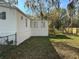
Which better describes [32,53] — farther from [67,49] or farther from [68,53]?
[67,49]

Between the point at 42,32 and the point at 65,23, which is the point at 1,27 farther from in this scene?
the point at 65,23

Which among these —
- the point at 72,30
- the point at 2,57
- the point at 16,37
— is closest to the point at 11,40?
the point at 16,37

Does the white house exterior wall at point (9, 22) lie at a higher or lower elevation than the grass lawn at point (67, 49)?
higher

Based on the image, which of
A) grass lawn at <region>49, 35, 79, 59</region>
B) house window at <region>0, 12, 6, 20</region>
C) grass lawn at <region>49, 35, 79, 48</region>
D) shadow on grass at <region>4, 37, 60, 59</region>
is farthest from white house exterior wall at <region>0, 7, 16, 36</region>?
grass lawn at <region>49, 35, 79, 48</region>

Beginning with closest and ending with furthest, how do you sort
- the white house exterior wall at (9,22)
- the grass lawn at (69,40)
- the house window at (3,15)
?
the house window at (3,15), the white house exterior wall at (9,22), the grass lawn at (69,40)

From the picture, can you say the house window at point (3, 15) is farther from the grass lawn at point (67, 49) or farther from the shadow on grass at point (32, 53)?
the grass lawn at point (67, 49)

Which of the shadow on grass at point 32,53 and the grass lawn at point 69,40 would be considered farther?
the grass lawn at point 69,40

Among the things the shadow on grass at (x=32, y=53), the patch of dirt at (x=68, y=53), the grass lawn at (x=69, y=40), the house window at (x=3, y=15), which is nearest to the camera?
the shadow on grass at (x=32, y=53)

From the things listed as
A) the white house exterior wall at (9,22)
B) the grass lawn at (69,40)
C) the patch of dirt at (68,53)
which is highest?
the white house exterior wall at (9,22)

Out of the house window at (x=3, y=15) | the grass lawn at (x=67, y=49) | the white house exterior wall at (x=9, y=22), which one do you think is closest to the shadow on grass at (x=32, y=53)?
the grass lawn at (x=67, y=49)

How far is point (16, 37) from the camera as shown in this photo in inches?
618

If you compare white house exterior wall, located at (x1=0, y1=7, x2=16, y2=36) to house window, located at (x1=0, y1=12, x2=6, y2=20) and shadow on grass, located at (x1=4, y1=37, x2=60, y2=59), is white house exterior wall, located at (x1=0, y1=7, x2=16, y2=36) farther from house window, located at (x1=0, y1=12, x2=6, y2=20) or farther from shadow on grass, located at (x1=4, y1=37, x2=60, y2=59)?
shadow on grass, located at (x1=4, y1=37, x2=60, y2=59)

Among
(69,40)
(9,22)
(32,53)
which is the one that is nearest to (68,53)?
(32,53)

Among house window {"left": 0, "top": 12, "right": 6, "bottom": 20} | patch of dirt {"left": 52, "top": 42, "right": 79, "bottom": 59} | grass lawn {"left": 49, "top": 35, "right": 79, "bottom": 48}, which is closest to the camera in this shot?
patch of dirt {"left": 52, "top": 42, "right": 79, "bottom": 59}
